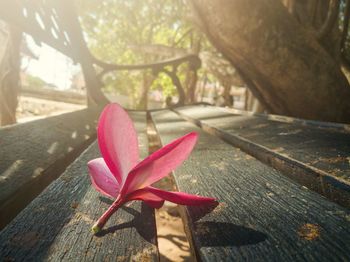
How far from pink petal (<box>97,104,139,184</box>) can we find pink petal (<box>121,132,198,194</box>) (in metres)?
0.05

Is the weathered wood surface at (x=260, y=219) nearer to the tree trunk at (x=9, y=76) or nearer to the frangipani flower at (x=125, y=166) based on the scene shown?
the frangipani flower at (x=125, y=166)

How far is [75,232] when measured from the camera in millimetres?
508

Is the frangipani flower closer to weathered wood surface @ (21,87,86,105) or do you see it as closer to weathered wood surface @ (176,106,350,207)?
weathered wood surface @ (176,106,350,207)

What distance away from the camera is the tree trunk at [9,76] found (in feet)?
10.1

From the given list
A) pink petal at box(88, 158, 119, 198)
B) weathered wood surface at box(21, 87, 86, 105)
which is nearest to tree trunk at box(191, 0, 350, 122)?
pink petal at box(88, 158, 119, 198)

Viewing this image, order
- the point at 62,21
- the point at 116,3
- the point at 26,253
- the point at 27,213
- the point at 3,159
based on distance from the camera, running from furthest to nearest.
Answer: the point at 116,3
the point at 62,21
the point at 3,159
the point at 27,213
the point at 26,253

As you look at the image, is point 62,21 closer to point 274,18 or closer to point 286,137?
point 274,18

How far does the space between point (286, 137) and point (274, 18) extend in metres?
1.88

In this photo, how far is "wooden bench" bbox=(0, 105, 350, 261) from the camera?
429 millimetres

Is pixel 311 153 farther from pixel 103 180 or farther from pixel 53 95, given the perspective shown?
pixel 53 95

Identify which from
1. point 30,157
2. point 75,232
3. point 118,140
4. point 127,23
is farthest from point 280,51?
point 127,23

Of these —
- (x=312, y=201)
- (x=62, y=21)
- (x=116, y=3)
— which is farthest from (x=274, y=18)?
(x=116, y=3)

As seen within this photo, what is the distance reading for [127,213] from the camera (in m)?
0.59

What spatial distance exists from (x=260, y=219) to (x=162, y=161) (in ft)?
0.68
